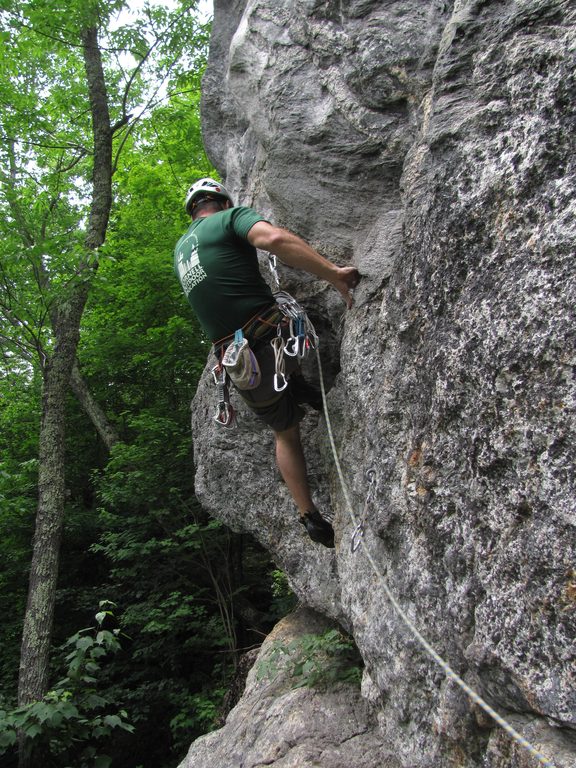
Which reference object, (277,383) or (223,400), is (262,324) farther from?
(223,400)

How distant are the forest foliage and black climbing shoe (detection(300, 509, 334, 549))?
336 centimetres

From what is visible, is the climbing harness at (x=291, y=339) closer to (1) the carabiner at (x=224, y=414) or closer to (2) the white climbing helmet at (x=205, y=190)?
(1) the carabiner at (x=224, y=414)

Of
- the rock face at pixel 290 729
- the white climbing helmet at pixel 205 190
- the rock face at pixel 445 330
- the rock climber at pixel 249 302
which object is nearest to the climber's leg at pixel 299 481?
the rock climber at pixel 249 302

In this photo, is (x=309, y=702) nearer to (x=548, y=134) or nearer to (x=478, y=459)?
(x=478, y=459)

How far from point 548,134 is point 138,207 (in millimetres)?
10076

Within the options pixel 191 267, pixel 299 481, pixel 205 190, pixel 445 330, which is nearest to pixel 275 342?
pixel 191 267

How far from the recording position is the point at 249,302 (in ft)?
12.4

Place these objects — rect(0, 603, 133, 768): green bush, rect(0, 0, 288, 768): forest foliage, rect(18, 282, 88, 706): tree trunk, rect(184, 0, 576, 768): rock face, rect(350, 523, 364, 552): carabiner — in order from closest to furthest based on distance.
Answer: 1. rect(184, 0, 576, 768): rock face
2. rect(350, 523, 364, 552): carabiner
3. rect(0, 603, 133, 768): green bush
4. rect(18, 282, 88, 706): tree trunk
5. rect(0, 0, 288, 768): forest foliage

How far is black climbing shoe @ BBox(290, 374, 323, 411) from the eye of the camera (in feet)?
13.3

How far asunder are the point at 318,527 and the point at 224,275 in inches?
65.0

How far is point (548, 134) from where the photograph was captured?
6.90 feet

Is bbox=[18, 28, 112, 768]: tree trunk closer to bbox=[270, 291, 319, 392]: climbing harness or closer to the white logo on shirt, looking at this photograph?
the white logo on shirt

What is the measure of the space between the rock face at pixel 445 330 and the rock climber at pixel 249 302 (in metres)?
0.21

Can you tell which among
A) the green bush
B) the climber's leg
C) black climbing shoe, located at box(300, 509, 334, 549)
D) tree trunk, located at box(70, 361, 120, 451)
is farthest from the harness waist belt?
tree trunk, located at box(70, 361, 120, 451)
